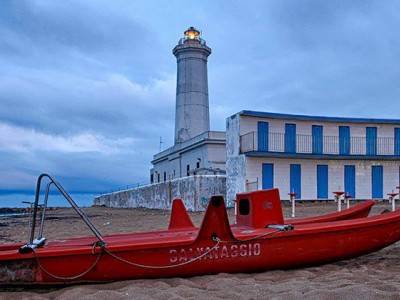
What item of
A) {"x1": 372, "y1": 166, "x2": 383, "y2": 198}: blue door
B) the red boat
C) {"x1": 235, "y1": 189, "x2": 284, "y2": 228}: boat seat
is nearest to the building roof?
{"x1": 372, "y1": 166, "x2": 383, "y2": 198}: blue door

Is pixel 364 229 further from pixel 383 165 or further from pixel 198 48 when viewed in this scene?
pixel 198 48

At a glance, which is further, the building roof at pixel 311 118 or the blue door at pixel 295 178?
the blue door at pixel 295 178

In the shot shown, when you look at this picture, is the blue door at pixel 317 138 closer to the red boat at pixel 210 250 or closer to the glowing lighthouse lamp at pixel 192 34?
the glowing lighthouse lamp at pixel 192 34

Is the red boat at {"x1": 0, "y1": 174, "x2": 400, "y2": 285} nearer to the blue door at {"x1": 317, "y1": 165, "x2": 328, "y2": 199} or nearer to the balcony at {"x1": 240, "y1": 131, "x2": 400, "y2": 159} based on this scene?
the balcony at {"x1": 240, "y1": 131, "x2": 400, "y2": 159}

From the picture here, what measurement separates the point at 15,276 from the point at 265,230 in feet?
9.51

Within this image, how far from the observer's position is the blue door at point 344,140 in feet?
84.8

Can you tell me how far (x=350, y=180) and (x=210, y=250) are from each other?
2244 cm

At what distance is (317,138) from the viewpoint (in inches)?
1010

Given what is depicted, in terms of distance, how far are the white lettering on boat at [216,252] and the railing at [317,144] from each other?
18720 millimetres

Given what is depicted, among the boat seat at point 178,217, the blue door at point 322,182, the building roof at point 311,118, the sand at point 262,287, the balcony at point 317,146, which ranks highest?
the building roof at point 311,118

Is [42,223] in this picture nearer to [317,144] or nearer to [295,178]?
[295,178]

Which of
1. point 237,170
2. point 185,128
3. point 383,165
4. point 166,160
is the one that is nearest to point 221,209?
point 237,170

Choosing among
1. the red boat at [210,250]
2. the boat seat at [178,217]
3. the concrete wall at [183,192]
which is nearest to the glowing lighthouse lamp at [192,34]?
the concrete wall at [183,192]

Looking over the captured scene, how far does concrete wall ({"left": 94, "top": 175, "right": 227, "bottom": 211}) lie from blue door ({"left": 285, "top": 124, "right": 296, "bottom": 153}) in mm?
4077
